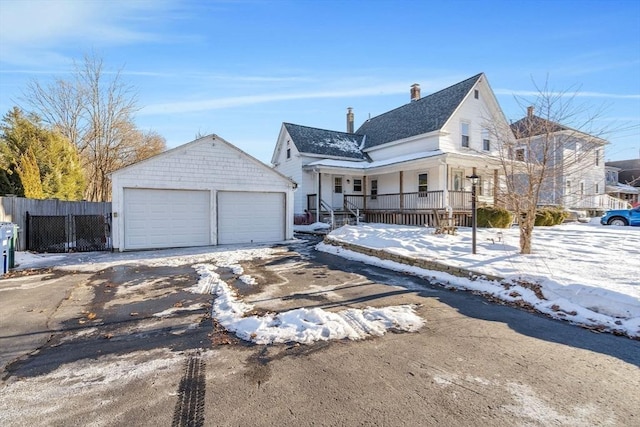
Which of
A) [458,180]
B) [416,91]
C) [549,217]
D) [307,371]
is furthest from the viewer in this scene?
[416,91]

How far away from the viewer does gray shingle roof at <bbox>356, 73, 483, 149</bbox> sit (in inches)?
739

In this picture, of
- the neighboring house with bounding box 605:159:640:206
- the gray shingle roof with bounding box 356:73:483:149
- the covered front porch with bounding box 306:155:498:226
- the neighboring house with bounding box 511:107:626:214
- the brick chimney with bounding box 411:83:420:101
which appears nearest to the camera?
the neighboring house with bounding box 511:107:626:214

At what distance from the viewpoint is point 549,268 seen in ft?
23.3

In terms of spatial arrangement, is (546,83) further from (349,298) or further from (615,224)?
(615,224)

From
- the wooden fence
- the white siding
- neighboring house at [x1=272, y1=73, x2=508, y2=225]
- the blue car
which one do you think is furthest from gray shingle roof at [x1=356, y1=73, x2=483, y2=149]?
the wooden fence

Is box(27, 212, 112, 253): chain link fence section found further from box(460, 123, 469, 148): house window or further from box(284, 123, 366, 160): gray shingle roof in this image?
box(460, 123, 469, 148): house window

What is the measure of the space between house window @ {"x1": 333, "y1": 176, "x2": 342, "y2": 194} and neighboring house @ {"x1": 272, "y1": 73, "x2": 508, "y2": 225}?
0.22 ft

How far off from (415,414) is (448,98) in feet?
66.2

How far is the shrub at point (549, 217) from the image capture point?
16.7 meters

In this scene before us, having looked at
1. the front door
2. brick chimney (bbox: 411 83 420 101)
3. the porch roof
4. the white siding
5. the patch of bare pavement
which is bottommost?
the patch of bare pavement

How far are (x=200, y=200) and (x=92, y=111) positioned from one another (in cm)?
1708

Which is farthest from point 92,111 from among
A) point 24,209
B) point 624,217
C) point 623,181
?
point 623,181

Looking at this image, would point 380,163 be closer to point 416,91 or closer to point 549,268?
point 416,91

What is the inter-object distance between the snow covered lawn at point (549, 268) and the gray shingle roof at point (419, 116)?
9.26 metres
